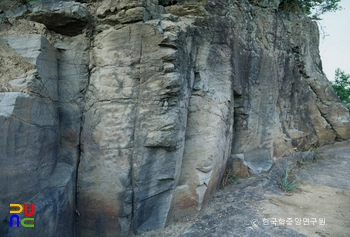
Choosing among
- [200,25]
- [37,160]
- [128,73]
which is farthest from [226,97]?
[37,160]

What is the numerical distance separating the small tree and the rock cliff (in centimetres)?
833

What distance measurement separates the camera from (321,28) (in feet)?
26.5

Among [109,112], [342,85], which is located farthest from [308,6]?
[109,112]

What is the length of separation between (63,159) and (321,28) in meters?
8.59

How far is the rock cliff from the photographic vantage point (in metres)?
2.57

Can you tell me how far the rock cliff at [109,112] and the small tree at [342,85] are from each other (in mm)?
8334

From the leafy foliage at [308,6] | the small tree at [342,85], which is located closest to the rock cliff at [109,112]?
the leafy foliage at [308,6]

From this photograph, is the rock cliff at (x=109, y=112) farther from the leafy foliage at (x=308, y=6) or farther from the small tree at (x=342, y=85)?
the small tree at (x=342, y=85)

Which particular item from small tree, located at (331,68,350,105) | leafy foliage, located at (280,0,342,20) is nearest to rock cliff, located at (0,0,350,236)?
leafy foliage, located at (280,0,342,20)

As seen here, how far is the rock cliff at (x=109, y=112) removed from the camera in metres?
2.57

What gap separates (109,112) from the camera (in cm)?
305

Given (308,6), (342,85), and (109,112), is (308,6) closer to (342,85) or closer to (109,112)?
(342,85)

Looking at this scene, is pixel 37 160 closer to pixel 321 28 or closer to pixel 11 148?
pixel 11 148

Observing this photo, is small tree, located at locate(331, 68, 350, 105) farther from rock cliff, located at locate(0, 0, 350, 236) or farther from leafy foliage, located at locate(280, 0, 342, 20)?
rock cliff, located at locate(0, 0, 350, 236)
